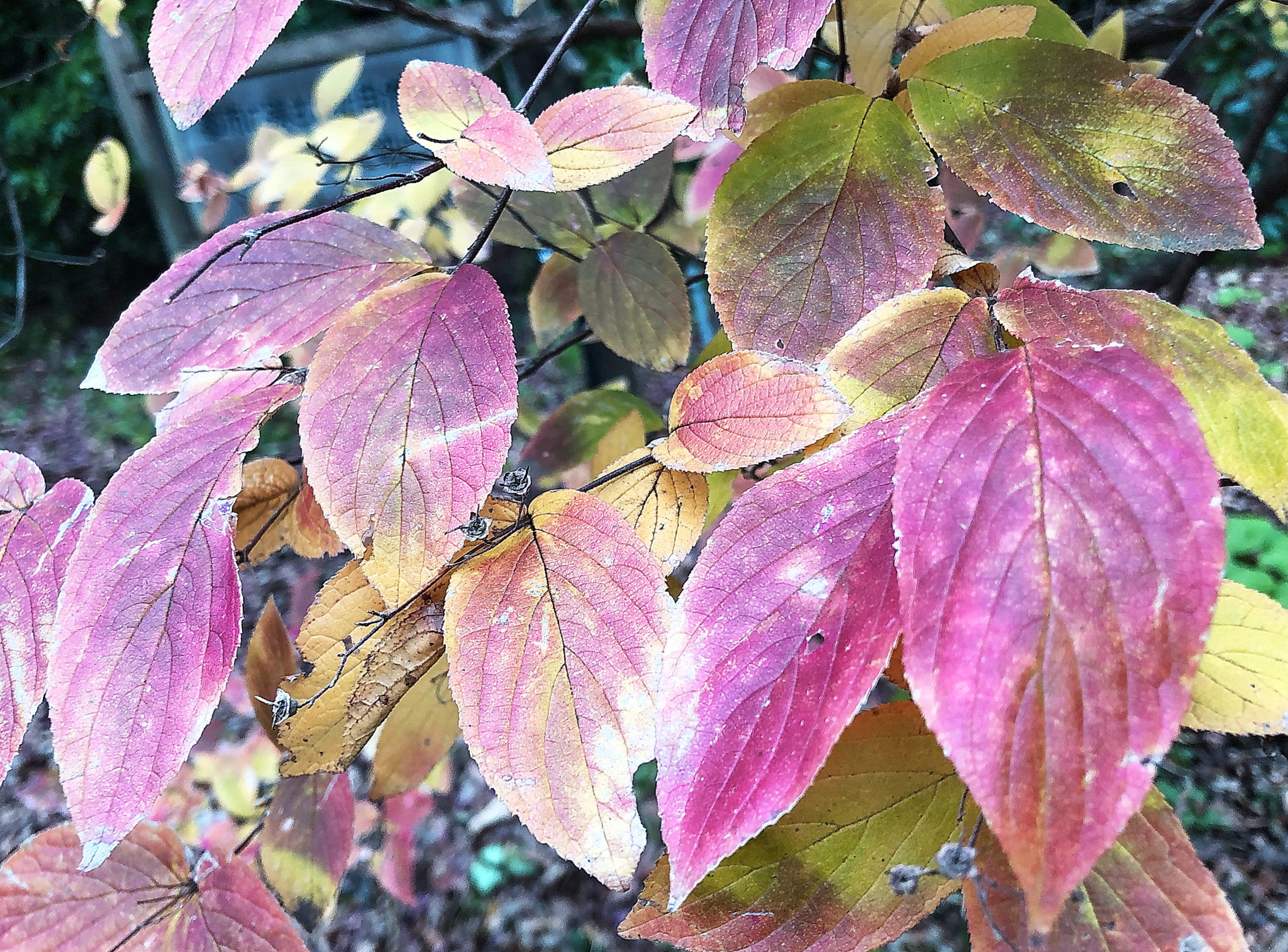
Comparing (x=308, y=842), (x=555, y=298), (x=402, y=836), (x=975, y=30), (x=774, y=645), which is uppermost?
(x=975, y=30)

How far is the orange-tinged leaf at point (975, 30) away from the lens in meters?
0.36

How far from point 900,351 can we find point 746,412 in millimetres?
62

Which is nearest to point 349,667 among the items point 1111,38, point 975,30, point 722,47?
point 722,47

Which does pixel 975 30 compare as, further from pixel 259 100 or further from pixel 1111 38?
pixel 259 100

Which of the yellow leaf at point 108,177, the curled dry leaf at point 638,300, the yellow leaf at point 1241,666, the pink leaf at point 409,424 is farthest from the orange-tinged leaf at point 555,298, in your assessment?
the yellow leaf at point 108,177

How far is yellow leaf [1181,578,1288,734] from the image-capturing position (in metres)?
0.33

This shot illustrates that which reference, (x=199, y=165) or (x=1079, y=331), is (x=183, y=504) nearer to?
(x=1079, y=331)

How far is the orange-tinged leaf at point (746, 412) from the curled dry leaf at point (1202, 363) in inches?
3.1

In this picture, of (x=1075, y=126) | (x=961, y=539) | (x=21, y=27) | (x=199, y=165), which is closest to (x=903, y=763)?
(x=961, y=539)

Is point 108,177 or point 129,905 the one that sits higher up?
point 108,177

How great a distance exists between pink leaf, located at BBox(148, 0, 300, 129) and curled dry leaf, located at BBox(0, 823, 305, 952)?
1.20ft

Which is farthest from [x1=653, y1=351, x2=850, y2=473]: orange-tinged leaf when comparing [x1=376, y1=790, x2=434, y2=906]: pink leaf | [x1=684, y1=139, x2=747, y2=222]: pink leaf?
[x1=376, y1=790, x2=434, y2=906]: pink leaf

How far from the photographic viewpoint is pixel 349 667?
35 cm

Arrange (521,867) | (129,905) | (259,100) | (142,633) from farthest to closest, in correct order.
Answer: (259,100) → (521,867) → (129,905) → (142,633)
